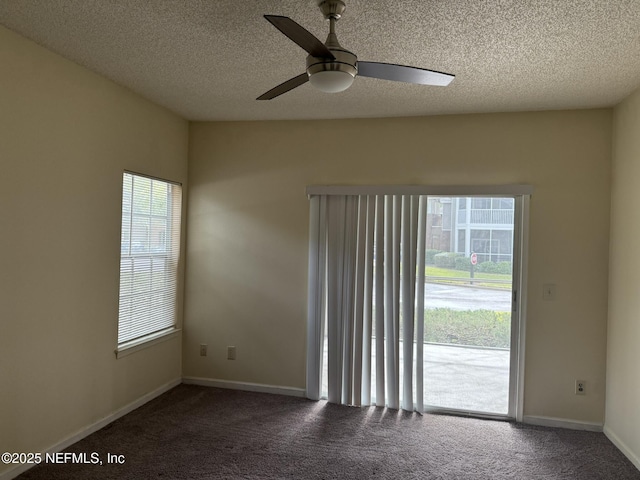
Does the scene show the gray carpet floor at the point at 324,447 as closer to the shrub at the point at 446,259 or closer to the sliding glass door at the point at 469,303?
the sliding glass door at the point at 469,303

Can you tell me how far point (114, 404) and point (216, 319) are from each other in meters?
1.13

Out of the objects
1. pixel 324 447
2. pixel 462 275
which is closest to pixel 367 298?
pixel 462 275

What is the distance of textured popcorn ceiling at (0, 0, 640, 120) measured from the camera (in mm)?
2119

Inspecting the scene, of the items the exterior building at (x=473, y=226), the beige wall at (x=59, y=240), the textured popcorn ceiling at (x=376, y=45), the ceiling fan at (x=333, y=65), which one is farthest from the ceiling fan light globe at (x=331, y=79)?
the exterior building at (x=473, y=226)

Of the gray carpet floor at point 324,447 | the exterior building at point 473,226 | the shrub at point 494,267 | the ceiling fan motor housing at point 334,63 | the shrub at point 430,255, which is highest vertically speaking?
the ceiling fan motor housing at point 334,63

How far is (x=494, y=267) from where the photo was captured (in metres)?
3.73

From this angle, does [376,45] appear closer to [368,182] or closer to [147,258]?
[368,182]

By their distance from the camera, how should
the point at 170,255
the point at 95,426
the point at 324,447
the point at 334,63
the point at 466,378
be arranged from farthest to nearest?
the point at 170,255 < the point at 466,378 < the point at 95,426 < the point at 324,447 < the point at 334,63

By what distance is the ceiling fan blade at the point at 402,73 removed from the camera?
197cm

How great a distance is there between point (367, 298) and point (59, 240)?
2.30m

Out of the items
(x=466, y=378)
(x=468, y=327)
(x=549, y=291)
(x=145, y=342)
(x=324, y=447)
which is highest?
(x=549, y=291)

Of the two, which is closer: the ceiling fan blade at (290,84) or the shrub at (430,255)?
the ceiling fan blade at (290,84)

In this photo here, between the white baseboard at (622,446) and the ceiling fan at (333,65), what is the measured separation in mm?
2737

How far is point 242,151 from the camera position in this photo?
4211 millimetres
